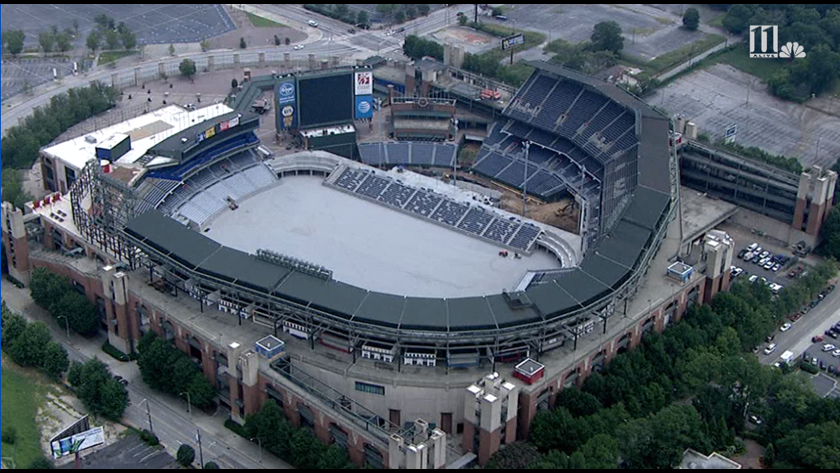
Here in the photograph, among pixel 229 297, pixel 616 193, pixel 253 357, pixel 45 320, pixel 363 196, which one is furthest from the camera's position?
pixel 363 196

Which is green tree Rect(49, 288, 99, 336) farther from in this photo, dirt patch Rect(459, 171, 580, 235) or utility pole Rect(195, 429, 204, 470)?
dirt patch Rect(459, 171, 580, 235)

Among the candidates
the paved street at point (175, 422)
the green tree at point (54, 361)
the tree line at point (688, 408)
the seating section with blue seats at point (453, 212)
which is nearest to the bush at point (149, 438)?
the paved street at point (175, 422)

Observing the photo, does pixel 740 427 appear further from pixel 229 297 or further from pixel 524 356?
pixel 229 297

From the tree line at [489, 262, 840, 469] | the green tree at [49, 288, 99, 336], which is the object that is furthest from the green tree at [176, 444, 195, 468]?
the tree line at [489, 262, 840, 469]

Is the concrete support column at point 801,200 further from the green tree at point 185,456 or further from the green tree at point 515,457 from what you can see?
the green tree at point 185,456

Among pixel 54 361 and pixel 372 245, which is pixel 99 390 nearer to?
pixel 54 361

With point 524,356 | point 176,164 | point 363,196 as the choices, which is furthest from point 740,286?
point 176,164
